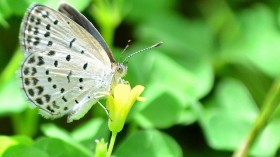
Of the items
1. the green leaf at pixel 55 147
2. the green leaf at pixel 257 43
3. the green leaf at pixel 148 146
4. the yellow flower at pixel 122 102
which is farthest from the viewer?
the green leaf at pixel 257 43

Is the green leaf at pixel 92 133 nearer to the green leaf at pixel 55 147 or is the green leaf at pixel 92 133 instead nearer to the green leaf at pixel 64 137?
the green leaf at pixel 64 137

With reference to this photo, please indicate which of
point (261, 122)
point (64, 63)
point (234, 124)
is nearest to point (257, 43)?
point (234, 124)

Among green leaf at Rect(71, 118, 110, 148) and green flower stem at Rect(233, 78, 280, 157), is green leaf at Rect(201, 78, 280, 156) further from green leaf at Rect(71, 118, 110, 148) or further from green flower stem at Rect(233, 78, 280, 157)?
green leaf at Rect(71, 118, 110, 148)

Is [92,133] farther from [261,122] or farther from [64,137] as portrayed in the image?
[261,122]

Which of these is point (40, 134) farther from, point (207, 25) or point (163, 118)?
point (207, 25)

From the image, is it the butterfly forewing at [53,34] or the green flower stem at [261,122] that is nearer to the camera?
the butterfly forewing at [53,34]

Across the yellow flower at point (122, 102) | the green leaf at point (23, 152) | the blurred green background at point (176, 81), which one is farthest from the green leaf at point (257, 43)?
the green leaf at point (23, 152)

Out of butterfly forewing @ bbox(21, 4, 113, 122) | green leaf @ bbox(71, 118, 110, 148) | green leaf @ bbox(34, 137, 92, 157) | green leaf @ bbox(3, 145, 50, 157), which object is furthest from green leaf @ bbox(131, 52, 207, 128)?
green leaf @ bbox(3, 145, 50, 157)
